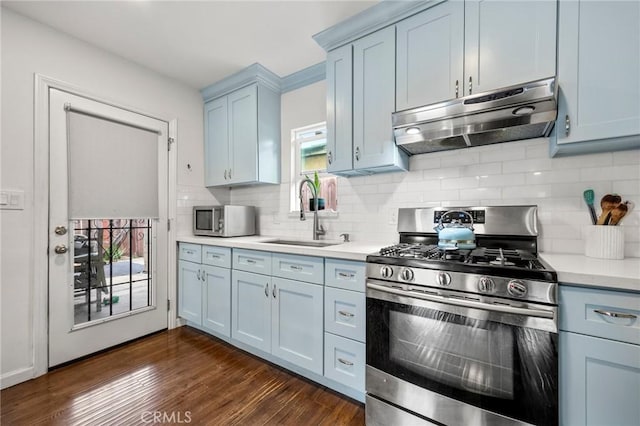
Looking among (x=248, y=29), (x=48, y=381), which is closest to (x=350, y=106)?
(x=248, y=29)

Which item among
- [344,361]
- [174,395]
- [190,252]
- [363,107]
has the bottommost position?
[174,395]

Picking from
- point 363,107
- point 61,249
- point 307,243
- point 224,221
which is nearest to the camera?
point 363,107

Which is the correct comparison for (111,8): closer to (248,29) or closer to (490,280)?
(248,29)

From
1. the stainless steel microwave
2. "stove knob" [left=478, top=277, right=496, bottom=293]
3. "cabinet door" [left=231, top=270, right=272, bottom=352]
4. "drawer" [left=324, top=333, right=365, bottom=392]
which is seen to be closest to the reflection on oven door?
"stove knob" [left=478, top=277, right=496, bottom=293]

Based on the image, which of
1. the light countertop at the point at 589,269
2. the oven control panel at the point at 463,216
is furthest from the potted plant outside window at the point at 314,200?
the oven control panel at the point at 463,216

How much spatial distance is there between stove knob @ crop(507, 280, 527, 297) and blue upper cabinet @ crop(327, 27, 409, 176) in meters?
1.05

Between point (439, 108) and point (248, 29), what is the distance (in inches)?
63.1

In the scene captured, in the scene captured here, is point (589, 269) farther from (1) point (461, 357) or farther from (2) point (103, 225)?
(2) point (103, 225)

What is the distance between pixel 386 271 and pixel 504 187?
1020mm

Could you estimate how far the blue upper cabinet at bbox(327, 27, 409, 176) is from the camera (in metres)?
1.93

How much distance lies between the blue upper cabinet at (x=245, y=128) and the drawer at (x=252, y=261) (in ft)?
2.78

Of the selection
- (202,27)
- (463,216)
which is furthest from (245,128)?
(463,216)

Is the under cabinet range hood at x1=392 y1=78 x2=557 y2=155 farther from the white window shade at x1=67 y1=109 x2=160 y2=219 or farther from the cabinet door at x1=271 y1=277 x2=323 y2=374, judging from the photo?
the white window shade at x1=67 y1=109 x2=160 y2=219

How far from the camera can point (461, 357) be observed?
4.20 feet
